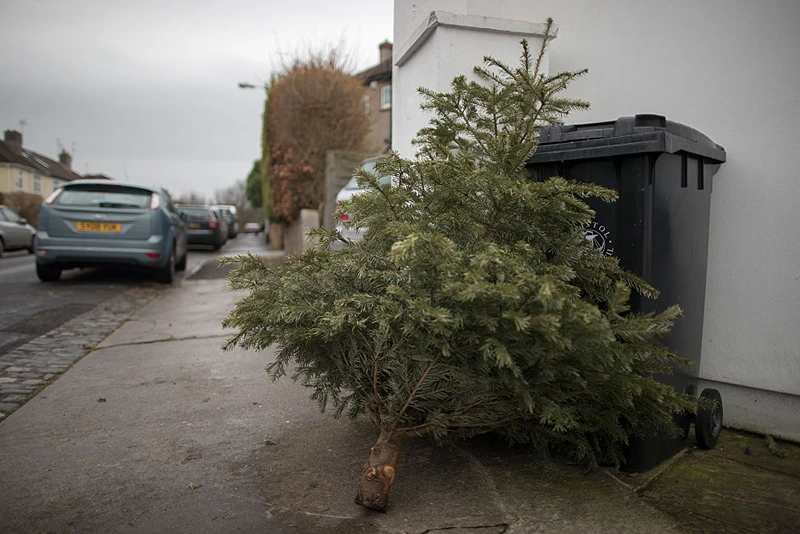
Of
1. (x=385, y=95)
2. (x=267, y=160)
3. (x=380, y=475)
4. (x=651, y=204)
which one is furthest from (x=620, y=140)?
(x=385, y=95)

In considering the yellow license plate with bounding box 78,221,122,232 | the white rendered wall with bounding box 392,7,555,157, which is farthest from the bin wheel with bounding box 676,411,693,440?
the yellow license plate with bounding box 78,221,122,232

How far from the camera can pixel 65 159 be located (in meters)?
66.2

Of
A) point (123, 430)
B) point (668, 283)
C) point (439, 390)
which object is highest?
point (668, 283)

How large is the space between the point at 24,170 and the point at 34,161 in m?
6.13

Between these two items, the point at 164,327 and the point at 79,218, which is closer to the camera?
the point at 164,327

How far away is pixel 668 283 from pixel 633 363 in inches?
23.8

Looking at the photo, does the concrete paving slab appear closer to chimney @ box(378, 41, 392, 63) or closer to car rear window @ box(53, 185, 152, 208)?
car rear window @ box(53, 185, 152, 208)

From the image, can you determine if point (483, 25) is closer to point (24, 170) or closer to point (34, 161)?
point (24, 170)

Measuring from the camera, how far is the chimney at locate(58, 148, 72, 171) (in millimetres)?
66062

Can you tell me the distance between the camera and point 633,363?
257cm

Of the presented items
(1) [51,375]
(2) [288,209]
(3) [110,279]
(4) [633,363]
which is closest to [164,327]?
(1) [51,375]

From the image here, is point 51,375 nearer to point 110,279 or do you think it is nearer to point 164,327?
point 164,327

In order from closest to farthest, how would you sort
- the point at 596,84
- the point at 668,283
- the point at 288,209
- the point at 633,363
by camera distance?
the point at 633,363 → the point at 668,283 → the point at 596,84 → the point at 288,209

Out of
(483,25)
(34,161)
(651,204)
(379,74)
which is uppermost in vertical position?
(379,74)
